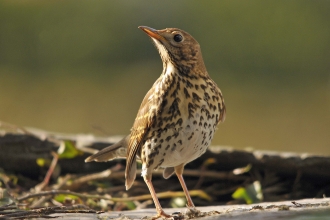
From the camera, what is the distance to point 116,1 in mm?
18297

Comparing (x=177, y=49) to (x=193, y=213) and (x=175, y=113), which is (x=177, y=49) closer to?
(x=175, y=113)

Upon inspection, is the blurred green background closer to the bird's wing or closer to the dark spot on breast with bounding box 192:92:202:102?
the bird's wing

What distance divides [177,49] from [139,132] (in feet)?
1.69

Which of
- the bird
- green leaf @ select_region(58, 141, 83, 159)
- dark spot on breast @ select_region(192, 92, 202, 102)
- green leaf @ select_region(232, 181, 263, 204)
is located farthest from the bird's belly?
green leaf @ select_region(58, 141, 83, 159)

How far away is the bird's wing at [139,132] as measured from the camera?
14.4 ft

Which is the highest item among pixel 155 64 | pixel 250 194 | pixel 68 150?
pixel 155 64

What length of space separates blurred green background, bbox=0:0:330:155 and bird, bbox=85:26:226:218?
5292 mm

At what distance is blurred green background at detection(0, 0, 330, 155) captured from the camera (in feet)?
37.1

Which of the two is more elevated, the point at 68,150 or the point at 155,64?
the point at 155,64

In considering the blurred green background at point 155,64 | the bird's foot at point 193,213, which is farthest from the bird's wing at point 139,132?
the blurred green background at point 155,64

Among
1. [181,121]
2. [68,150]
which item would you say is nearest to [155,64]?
[68,150]

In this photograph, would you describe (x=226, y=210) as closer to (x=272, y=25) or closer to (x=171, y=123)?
(x=171, y=123)

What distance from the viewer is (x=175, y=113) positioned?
4273 millimetres

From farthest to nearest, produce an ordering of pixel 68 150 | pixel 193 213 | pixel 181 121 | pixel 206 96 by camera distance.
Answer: pixel 68 150 < pixel 206 96 < pixel 181 121 < pixel 193 213
